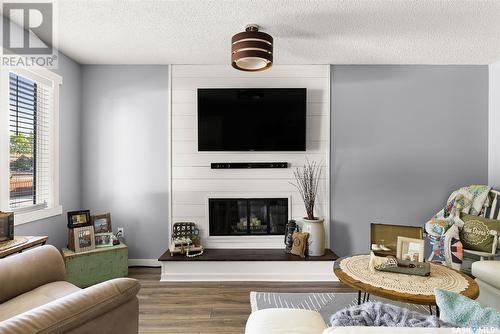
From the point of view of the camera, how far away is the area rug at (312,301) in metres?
2.59

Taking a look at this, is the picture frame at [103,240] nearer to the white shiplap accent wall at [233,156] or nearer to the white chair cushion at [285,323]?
the white shiplap accent wall at [233,156]

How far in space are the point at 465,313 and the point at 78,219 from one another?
10.6 feet

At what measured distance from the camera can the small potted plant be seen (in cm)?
332

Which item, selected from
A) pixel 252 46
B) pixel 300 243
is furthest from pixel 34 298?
pixel 300 243

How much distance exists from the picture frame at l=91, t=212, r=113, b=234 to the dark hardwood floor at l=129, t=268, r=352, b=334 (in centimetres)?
60

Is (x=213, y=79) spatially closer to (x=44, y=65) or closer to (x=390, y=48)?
(x=44, y=65)

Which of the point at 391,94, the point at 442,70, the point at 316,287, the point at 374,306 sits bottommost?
the point at 316,287

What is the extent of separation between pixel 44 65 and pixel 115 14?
3.69 feet

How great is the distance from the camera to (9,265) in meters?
1.69

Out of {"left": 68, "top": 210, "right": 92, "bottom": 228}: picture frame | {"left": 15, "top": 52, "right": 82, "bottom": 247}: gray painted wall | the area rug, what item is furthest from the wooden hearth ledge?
{"left": 15, "top": 52, "right": 82, "bottom": 247}: gray painted wall

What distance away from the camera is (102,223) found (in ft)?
10.7

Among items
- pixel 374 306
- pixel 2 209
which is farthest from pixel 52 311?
pixel 2 209

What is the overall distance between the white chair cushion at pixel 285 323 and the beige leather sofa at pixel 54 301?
22.4 inches

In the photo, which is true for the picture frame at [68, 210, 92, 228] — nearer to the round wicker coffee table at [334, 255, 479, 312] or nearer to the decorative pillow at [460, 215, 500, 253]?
the round wicker coffee table at [334, 255, 479, 312]
